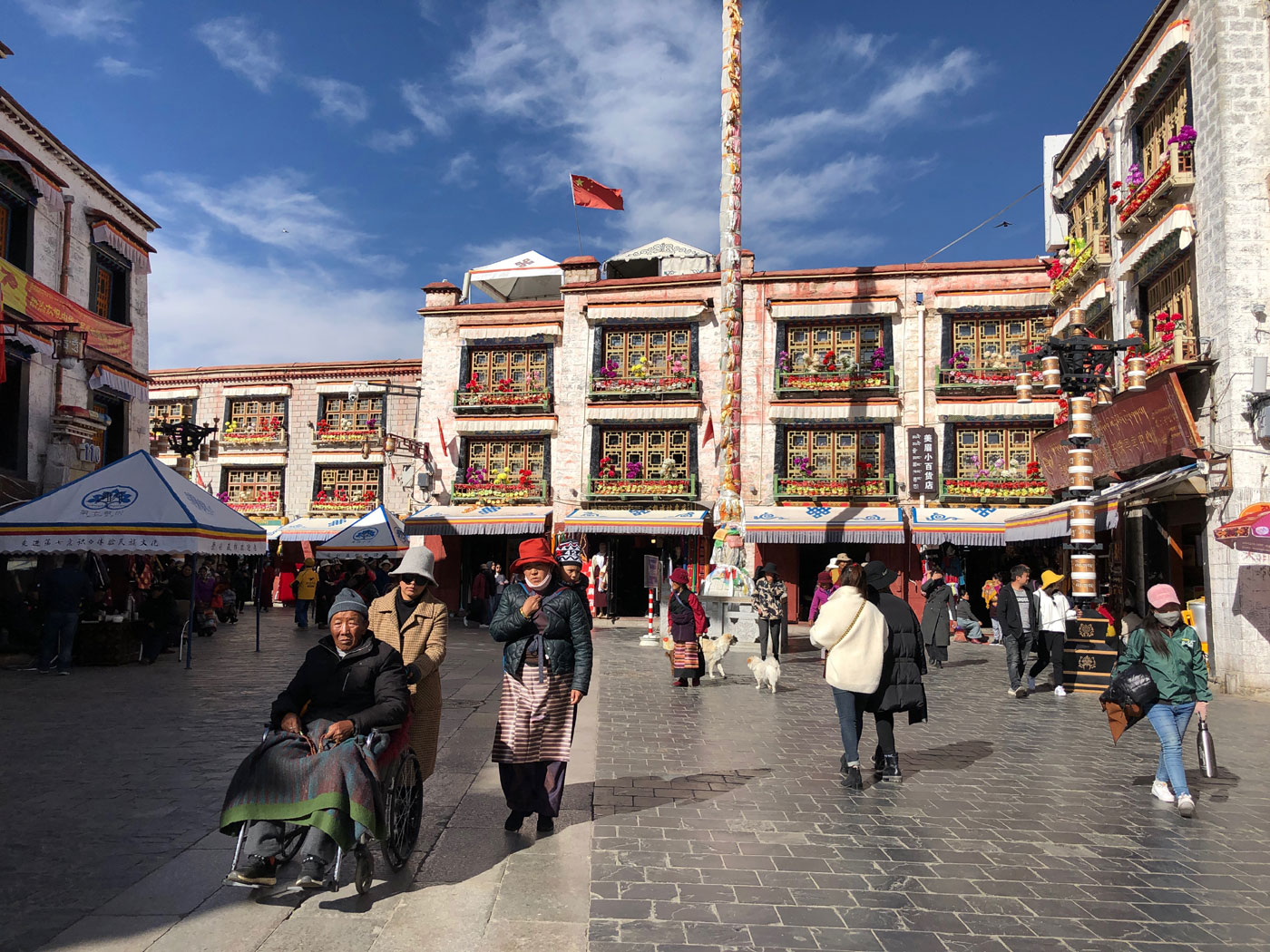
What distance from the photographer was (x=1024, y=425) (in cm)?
2506

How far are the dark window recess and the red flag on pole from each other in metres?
15.0

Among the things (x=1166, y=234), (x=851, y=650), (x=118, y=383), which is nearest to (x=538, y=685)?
(x=851, y=650)

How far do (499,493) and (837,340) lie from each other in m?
11.2

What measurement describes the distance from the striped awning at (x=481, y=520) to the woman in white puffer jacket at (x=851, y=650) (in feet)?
65.3

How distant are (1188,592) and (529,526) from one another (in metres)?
16.9

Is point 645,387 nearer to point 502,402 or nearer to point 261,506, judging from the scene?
point 502,402

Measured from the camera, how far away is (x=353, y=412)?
31.0 meters

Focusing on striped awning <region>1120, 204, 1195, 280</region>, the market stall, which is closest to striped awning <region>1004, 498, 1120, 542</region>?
striped awning <region>1120, 204, 1195, 280</region>

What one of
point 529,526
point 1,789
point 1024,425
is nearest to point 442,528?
point 529,526

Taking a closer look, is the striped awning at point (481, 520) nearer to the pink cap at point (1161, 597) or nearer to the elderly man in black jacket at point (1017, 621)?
the elderly man in black jacket at point (1017, 621)

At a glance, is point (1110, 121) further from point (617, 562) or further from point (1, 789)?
point (1, 789)

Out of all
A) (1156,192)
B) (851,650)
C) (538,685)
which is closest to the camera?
(538,685)

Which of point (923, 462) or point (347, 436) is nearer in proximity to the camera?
point (923, 462)

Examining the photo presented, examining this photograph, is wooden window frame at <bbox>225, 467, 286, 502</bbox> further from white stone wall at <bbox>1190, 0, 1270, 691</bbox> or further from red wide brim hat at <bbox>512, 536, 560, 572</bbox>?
red wide brim hat at <bbox>512, 536, 560, 572</bbox>
